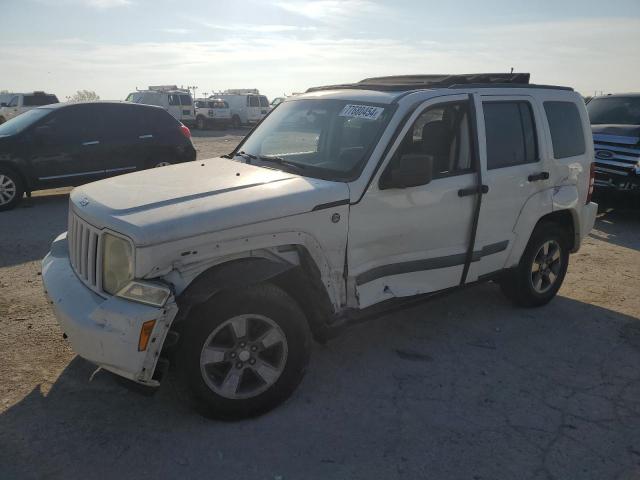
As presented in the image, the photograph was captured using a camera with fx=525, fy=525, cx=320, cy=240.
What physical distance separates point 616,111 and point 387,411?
937 centimetres

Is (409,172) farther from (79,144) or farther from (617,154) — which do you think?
(79,144)

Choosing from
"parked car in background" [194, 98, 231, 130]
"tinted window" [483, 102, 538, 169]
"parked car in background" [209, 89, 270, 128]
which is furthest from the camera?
"parked car in background" [209, 89, 270, 128]

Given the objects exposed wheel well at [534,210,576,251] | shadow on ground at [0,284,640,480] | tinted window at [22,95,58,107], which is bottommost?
shadow on ground at [0,284,640,480]

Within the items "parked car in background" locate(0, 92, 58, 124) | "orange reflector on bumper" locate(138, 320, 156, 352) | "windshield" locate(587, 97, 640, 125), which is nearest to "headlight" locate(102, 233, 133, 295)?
"orange reflector on bumper" locate(138, 320, 156, 352)

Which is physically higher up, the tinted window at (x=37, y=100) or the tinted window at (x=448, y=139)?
the tinted window at (x=37, y=100)

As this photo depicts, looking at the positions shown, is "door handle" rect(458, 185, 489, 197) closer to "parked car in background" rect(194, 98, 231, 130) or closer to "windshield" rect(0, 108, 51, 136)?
"windshield" rect(0, 108, 51, 136)

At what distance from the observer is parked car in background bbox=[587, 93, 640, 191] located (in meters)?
8.76

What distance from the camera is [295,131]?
14.3 feet

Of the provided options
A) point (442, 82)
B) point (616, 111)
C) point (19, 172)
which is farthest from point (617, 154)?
point (19, 172)

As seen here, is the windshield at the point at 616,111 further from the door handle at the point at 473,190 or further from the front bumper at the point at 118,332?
the front bumper at the point at 118,332

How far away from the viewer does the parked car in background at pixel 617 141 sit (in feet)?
28.7

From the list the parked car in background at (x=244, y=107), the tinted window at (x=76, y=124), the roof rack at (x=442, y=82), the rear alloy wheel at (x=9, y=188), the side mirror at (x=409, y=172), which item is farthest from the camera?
the parked car in background at (x=244, y=107)

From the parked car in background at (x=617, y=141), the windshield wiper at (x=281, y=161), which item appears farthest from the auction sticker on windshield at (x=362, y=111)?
the parked car in background at (x=617, y=141)

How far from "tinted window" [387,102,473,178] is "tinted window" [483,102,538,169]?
235 mm
